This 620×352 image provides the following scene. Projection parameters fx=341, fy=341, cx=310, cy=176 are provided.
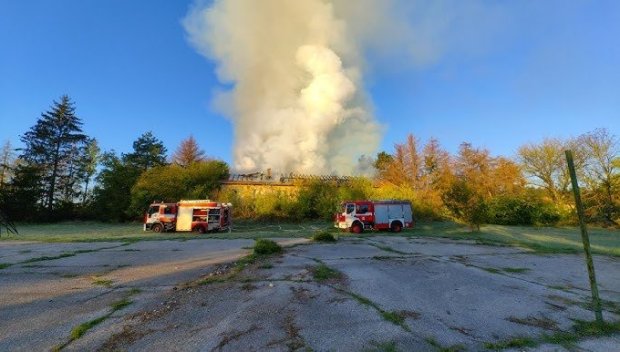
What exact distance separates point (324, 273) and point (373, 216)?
1594 centimetres

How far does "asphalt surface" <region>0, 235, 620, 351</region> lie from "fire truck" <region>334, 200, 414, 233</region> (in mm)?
12510

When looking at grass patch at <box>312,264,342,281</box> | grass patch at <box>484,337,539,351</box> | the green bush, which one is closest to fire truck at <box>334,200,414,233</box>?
the green bush

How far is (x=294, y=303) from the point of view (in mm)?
6008

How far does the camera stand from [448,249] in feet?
46.5

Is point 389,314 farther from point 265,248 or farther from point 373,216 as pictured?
point 373,216

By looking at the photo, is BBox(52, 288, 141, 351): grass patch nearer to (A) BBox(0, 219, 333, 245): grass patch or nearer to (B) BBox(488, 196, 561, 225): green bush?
(A) BBox(0, 219, 333, 245): grass patch

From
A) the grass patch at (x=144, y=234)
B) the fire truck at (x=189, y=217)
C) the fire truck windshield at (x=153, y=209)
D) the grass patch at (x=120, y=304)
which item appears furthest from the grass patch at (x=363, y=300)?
the fire truck windshield at (x=153, y=209)

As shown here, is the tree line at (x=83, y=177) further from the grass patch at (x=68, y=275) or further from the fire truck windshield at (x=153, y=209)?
the grass patch at (x=68, y=275)

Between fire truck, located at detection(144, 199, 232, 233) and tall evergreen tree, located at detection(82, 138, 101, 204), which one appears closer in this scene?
fire truck, located at detection(144, 199, 232, 233)

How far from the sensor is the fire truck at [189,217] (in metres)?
25.2

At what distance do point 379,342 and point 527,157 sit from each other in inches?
1598

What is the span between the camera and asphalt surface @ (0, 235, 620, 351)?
462 cm

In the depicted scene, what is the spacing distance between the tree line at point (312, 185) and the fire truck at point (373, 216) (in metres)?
3.50

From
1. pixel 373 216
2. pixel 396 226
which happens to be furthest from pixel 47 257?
pixel 396 226
